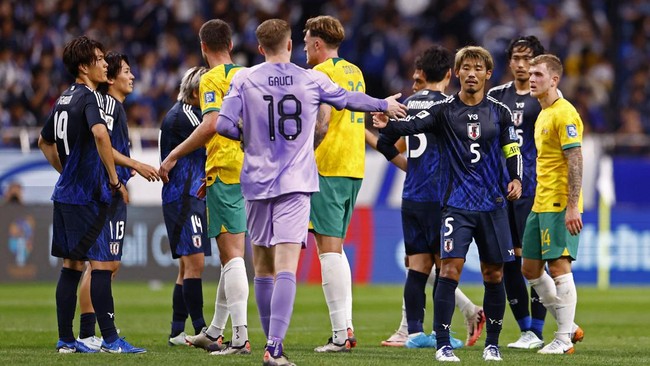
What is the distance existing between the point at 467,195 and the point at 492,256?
1.65ft

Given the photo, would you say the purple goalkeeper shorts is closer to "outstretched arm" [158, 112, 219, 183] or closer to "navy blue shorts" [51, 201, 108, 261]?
"outstretched arm" [158, 112, 219, 183]

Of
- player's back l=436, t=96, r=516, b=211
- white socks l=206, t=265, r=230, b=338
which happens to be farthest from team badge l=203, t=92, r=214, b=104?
player's back l=436, t=96, r=516, b=211

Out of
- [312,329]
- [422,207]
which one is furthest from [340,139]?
[312,329]

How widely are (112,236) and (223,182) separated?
1.03 metres

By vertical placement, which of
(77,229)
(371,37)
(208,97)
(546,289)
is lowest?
(546,289)

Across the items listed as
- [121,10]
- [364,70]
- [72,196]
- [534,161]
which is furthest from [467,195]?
[121,10]

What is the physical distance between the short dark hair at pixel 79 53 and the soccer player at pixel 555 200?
12.0ft

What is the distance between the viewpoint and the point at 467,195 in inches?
354

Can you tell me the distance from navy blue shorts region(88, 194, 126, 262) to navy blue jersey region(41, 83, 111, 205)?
0.13m

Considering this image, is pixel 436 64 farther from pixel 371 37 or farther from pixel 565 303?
pixel 371 37

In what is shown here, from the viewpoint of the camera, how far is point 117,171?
1032 centimetres

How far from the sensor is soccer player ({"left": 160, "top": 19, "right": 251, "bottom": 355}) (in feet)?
30.9

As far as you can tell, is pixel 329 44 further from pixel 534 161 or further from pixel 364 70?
pixel 364 70

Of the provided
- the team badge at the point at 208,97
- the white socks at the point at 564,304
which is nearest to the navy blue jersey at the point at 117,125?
the team badge at the point at 208,97
